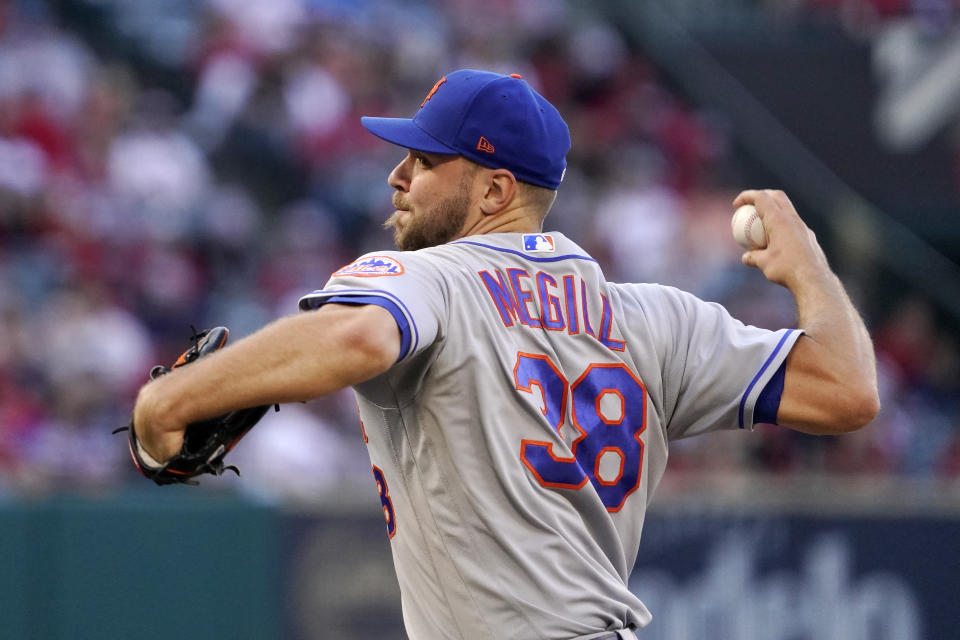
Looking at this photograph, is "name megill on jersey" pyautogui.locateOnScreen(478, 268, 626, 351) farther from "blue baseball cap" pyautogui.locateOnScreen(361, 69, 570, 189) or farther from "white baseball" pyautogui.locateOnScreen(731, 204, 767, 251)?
"white baseball" pyautogui.locateOnScreen(731, 204, 767, 251)

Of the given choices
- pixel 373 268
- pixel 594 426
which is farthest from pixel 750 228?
pixel 373 268

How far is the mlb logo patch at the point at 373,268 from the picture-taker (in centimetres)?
260

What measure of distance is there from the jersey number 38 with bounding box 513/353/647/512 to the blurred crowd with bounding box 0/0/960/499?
4428 mm

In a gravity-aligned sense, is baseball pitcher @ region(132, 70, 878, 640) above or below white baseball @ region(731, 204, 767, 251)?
below

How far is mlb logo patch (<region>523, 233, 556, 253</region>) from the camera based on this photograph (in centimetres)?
296

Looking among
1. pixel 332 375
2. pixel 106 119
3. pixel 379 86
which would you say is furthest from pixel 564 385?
pixel 379 86

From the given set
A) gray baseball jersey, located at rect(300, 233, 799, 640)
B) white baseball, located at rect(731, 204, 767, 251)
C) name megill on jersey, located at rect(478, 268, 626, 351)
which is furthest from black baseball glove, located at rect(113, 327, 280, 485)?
white baseball, located at rect(731, 204, 767, 251)

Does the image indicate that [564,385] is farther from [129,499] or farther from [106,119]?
[106,119]

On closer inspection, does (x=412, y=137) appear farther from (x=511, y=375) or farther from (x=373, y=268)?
(x=511, y=375)

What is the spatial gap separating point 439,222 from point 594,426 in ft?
1.91

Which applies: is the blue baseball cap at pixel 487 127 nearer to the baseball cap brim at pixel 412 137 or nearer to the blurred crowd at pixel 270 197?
the baseball cap brim at pixel 412 137

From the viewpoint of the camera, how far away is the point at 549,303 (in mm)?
2887

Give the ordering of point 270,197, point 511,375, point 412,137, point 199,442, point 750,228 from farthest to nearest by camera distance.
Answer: point 270,197
point 750,228
point 412,137
point 511,375
point 199,442

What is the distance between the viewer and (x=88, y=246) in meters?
8.85
